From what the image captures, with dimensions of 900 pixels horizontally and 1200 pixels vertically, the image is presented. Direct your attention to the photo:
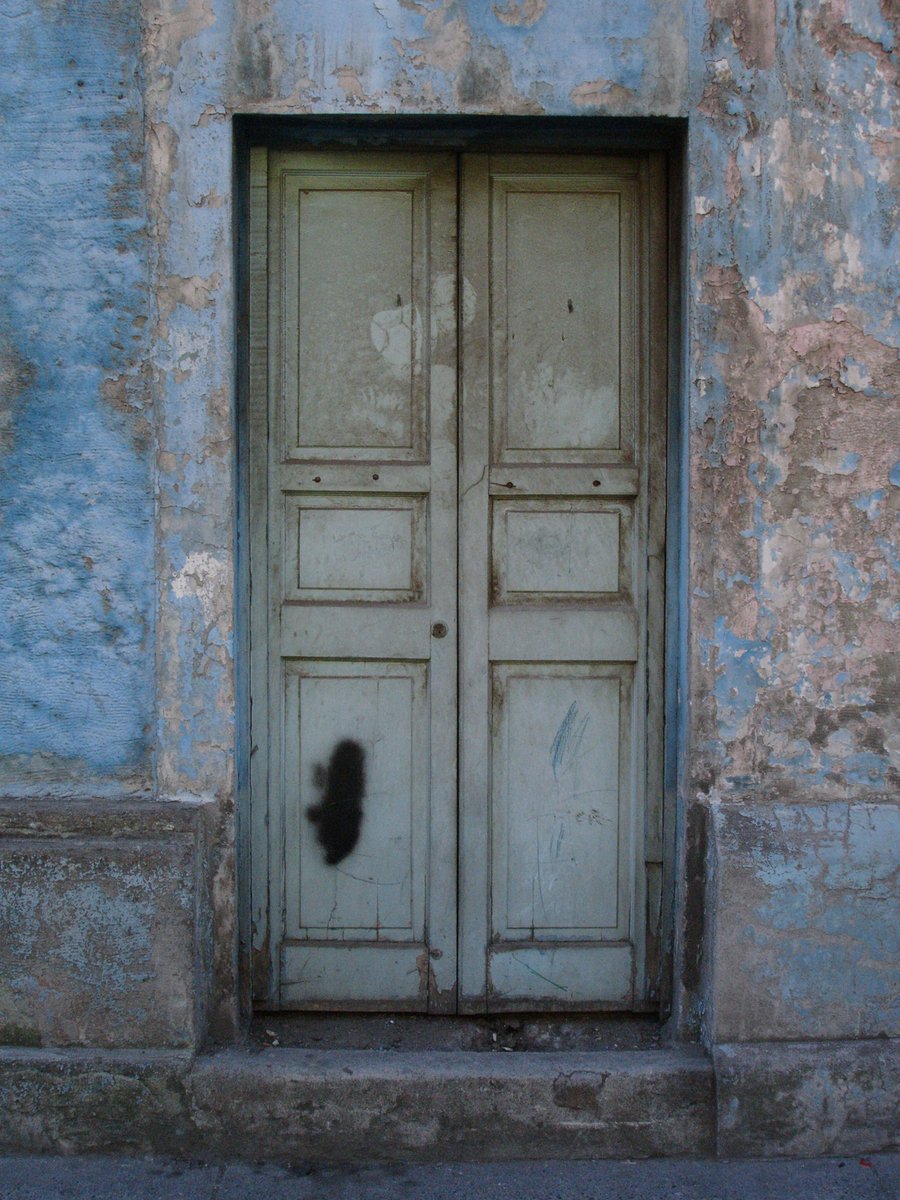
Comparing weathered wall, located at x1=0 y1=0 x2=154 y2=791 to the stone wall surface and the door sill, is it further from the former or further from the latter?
the stone wall surface

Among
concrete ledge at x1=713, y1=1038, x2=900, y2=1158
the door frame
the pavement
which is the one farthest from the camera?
the door frame

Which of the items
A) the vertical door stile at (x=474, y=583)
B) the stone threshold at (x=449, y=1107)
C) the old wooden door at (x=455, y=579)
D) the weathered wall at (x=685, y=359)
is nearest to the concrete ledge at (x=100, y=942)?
the stone threshold at (x=449, y=1107)

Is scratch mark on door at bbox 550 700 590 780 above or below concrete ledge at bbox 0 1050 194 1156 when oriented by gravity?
above

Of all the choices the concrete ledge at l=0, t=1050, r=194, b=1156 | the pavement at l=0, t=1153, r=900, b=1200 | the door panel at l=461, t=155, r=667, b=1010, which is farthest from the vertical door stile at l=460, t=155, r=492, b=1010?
the concrete ledge at l=0, t=1050, r=194, b=1156

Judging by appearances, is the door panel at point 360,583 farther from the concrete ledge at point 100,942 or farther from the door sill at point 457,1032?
the concrete ledge at point 100,942

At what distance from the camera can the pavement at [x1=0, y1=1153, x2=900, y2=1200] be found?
97.0 inches

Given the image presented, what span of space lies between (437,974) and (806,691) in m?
1.27

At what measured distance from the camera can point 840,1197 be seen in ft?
8.02

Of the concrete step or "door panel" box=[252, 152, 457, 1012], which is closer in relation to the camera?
the concrete step

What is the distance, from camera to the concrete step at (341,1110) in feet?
A: 8.54

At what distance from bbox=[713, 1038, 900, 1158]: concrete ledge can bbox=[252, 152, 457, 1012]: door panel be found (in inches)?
31.6

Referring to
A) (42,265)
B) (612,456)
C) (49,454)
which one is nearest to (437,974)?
(612,456)

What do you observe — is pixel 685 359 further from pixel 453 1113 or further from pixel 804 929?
pixel 453 1113

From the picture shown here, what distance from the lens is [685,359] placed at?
8.91ft
